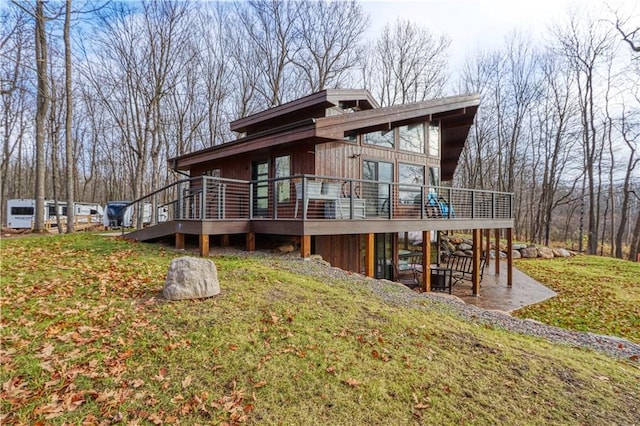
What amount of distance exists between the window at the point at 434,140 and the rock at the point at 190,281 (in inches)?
398

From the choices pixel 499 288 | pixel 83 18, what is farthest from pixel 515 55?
pixel 83 18

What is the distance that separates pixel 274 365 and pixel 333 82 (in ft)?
70.7

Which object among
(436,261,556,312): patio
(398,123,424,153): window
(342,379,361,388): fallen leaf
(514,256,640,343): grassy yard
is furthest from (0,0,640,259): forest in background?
(342,379,361,388): fallen leaf

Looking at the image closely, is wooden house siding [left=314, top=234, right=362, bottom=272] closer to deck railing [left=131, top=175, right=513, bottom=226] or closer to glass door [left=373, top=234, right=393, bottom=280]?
deck railing [left=131, top=175, right=513, bottom=226]

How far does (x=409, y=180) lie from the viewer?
11664mm

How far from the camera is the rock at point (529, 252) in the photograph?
17.8 m

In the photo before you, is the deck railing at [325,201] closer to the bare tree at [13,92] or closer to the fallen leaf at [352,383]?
the fallen leaf at [352,383]

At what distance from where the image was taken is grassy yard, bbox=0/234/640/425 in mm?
2568

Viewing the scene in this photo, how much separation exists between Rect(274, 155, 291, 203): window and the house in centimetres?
3

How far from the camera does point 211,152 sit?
11812 millimetres

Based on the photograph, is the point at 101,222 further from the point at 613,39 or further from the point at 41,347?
the point at 613,39

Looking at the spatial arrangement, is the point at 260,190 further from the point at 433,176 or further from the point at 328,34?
the point at 328,34

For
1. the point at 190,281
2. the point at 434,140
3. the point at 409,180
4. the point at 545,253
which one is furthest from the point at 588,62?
the point at 190,281

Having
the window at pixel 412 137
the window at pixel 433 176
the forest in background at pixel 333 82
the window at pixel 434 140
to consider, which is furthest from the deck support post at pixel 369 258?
the forest in background at pixel 333 82
